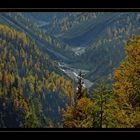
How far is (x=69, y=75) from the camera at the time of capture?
16.2ft

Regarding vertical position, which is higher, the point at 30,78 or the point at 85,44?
the point at 85,44

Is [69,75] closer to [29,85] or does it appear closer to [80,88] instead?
[80,88]

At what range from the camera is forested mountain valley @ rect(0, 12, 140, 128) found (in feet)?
16.0

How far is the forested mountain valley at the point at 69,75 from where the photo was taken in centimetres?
488

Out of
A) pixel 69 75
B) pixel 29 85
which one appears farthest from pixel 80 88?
pixel 29 85

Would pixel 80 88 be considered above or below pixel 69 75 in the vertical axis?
below

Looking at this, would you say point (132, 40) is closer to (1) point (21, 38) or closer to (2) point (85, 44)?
(2) point (85, 44)

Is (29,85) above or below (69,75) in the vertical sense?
below

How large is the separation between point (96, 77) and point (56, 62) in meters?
0.45
